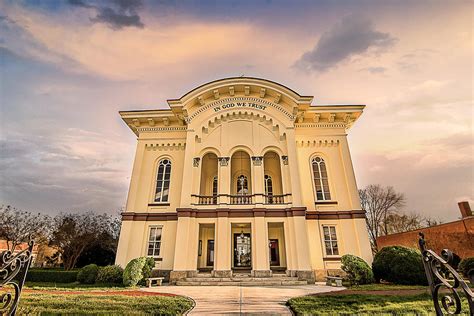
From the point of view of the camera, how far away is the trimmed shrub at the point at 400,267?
11170 millimetres

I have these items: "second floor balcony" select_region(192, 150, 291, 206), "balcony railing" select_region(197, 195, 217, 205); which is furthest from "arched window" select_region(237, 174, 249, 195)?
"balcony railing" select_region(197, 195, 217, 205)

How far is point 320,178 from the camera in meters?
17.8

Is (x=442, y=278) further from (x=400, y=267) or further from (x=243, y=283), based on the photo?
(x=243, y=283)

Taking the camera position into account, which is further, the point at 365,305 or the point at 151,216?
the point at 151,216

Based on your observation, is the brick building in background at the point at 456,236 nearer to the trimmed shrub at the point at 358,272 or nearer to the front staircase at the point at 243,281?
the trimmed shrub at the point at 358,272

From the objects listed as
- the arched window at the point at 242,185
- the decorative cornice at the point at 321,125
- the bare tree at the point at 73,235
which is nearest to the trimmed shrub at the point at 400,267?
the decorative cornice at the point at 321,125

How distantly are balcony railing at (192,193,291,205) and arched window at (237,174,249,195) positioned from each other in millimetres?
1960

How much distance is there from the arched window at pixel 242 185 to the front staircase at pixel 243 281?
651cm

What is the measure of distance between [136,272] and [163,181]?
651 centimetres

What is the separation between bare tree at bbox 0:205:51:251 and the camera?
2264 cm

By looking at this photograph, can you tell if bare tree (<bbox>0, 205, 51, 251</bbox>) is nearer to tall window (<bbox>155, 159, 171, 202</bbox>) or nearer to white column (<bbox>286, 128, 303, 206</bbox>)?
tall window (<bbox>155, 159, 171, 202</bbox>)

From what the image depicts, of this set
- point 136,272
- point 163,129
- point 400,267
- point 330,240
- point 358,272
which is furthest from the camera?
point 163,129

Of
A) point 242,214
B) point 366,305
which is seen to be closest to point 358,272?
point 366,305

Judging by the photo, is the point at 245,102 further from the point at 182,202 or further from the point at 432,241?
the point at 432,241
